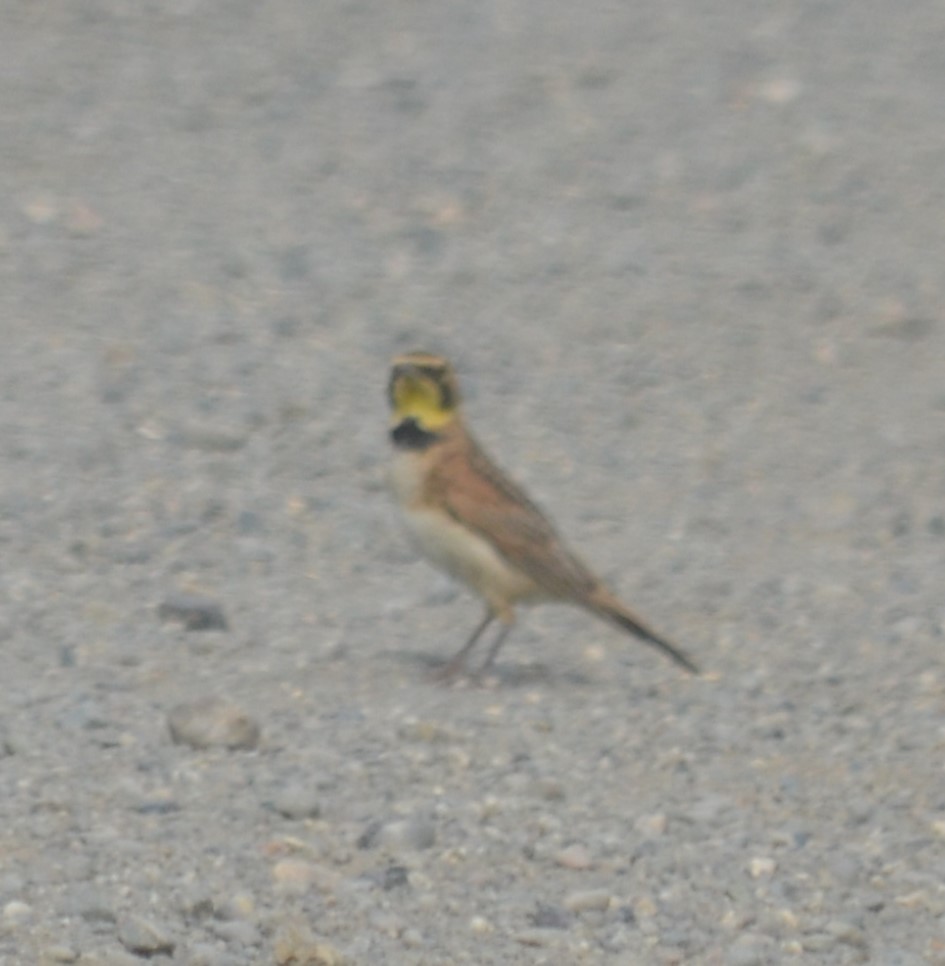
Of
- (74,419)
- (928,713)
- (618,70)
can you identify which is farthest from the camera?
(618,70)

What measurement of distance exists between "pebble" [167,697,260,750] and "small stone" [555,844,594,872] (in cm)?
108

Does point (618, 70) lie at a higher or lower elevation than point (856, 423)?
higher

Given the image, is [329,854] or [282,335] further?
[282,335]

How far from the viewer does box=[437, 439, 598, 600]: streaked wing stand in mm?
8617

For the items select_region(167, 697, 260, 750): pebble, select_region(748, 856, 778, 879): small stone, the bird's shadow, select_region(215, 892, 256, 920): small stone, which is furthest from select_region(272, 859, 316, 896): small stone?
the bird's shadow

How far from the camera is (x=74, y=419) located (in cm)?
1090

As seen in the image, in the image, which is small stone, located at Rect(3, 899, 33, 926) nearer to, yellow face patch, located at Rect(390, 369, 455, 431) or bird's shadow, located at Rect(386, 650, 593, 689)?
bird's shadow, located at Rect(386, 650, 593, 689)

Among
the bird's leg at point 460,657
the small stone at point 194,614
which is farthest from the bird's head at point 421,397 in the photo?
the small stone at point 194,614

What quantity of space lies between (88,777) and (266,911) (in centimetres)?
101

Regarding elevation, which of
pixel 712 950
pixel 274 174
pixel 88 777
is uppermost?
pixel 274 174

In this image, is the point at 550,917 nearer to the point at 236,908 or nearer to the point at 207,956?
the point at 236,908

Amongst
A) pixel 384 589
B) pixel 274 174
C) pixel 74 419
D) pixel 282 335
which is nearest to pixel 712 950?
pixel 384 589

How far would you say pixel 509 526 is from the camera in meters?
8.66

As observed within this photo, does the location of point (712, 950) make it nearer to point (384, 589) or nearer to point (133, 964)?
point (133, 964)
